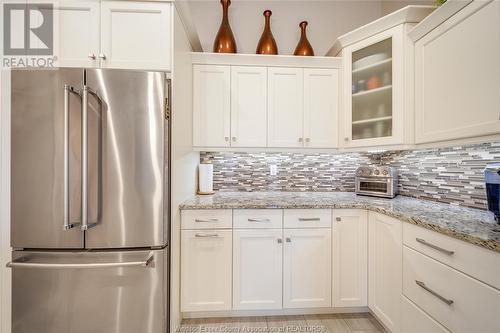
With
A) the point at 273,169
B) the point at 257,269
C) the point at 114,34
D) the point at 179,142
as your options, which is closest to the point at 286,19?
the point at 273,169

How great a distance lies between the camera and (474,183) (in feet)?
4.92

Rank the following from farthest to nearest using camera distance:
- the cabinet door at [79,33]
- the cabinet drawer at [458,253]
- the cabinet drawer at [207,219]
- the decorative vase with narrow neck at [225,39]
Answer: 1. the decorative vase with narrow neck at [225,39]
2. the cabinet drawer at [207,219]
3. the cabinet door at [79,33]
4. the cabinet drawer at [458,253]

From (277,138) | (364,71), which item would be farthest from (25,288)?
(364,71)

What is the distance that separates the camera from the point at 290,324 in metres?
1.69

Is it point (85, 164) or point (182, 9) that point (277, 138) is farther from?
point (85, 164)

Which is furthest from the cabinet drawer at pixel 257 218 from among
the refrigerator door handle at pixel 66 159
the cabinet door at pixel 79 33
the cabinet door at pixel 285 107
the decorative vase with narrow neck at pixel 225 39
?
the decorative vase with narrow neck at pixel 225 39

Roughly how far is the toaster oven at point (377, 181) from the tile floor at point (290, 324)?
1044 millimetres

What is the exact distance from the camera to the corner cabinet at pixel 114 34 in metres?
1.38

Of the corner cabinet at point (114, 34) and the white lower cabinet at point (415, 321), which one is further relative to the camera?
the corner cabinet at point (114, 34)

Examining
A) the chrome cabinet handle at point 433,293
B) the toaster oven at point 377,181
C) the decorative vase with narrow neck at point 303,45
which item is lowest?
the chrome cabinet handle at point 433,293

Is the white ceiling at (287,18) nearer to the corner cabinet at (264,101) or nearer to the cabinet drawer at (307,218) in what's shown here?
the corner cabinet at (264,101)

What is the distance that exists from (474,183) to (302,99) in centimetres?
142

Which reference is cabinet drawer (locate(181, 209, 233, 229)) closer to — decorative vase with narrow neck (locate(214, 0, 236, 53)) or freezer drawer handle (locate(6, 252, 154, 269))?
freezer drawer handle (locate(6, 252, 154, 269))

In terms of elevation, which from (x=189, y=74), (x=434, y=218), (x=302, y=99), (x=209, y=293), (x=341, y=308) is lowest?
(x=341, y=308)
